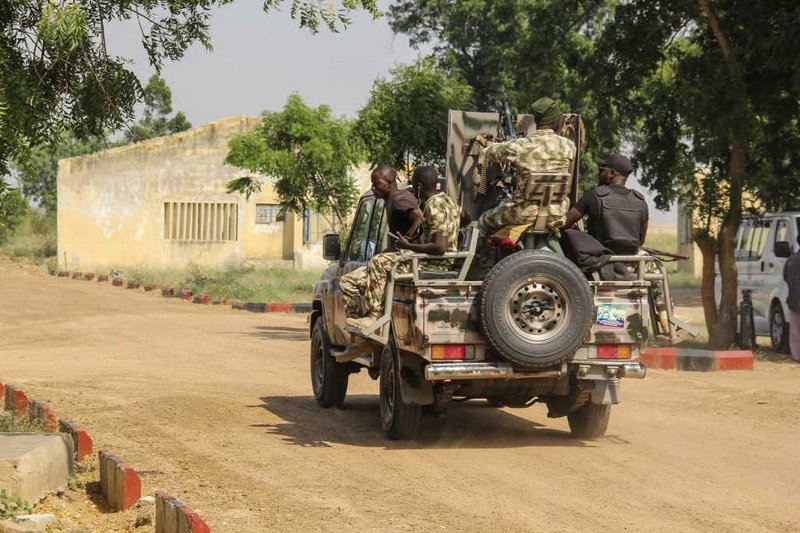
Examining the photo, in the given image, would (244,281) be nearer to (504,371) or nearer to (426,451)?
(426,451)

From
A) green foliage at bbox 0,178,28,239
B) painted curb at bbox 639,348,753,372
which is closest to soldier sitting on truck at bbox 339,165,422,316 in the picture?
green foliage at bbox 0,178,28,239

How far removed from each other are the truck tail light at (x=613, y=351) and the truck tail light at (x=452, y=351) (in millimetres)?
1006

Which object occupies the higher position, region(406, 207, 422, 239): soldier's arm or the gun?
the gun

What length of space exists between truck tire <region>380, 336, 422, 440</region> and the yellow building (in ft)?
101

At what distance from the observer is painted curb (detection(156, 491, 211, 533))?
6391mm

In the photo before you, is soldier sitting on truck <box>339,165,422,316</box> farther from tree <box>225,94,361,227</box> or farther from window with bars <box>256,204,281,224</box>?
window with bars <box>256,204,281,224</box>

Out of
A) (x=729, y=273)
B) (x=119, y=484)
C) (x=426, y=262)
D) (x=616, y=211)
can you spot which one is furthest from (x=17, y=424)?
(x=729, y=273)

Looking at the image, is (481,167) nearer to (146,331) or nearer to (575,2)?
(575,2)

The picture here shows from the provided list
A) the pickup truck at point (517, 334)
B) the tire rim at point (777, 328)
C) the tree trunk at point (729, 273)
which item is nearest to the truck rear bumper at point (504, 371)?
the pickup truck at point (517, 334)

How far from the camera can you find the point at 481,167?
35.0ft

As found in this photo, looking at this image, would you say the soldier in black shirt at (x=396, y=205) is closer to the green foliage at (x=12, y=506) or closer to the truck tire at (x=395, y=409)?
the truck tire at (x=395, y=409)

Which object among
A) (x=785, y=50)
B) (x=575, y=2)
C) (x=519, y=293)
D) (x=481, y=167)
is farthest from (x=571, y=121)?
(x=575, y=2)

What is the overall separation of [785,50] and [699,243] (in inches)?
128

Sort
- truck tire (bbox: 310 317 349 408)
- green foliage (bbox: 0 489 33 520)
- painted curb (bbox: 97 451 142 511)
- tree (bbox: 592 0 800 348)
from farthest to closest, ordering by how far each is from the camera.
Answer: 1. tree (bbox: 592 0 800 348)
2. truck tire (bbox: 310 317 349 408)
3. painted curb (bbox: 97 451 142 511)
4. green foliage (bbox: 0 489 33 520)
